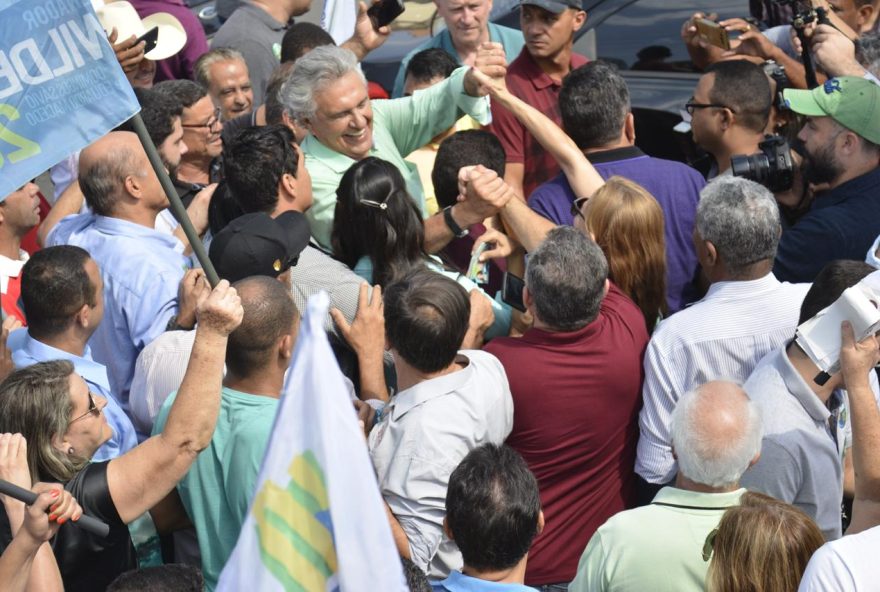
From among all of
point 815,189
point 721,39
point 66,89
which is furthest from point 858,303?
point 721,39

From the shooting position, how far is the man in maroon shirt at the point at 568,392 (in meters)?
3.79

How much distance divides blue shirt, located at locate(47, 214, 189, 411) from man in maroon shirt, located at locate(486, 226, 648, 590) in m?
1.36

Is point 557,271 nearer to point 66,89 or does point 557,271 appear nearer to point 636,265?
point 636,265

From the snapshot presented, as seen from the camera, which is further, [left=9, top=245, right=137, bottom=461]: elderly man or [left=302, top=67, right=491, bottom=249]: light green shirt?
[left=302, top=67, right=491, bottom=249]: light green shirt

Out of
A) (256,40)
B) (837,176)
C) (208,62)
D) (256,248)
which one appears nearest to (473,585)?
(256,248)

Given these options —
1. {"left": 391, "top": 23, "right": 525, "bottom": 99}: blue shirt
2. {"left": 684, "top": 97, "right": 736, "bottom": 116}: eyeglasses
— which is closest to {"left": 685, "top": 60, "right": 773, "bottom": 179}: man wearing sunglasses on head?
{"left": 684, "top": 97, "right": 736, "bottom": 116}: eyeglasses

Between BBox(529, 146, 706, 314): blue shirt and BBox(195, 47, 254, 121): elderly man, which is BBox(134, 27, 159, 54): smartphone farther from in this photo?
BBox(529, 146, 706, 314): blue shirt

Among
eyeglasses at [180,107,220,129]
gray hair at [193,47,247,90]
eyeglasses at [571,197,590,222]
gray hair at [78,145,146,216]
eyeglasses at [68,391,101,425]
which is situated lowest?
gray hair at [193,47,247,90]

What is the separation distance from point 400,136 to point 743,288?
1975 mm

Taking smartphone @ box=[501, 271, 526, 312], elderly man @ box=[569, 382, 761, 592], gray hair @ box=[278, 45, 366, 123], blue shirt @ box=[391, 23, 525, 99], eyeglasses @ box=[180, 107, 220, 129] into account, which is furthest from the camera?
blue shirt @ box=[391, 23, 525, 99]

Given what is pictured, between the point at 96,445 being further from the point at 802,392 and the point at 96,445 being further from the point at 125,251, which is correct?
the point at 802,392

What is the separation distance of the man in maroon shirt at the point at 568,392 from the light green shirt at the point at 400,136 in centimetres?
118

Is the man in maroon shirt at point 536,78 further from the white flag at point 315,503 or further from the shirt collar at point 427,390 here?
the white flag at point 315,503

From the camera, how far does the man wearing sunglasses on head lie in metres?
5.09
